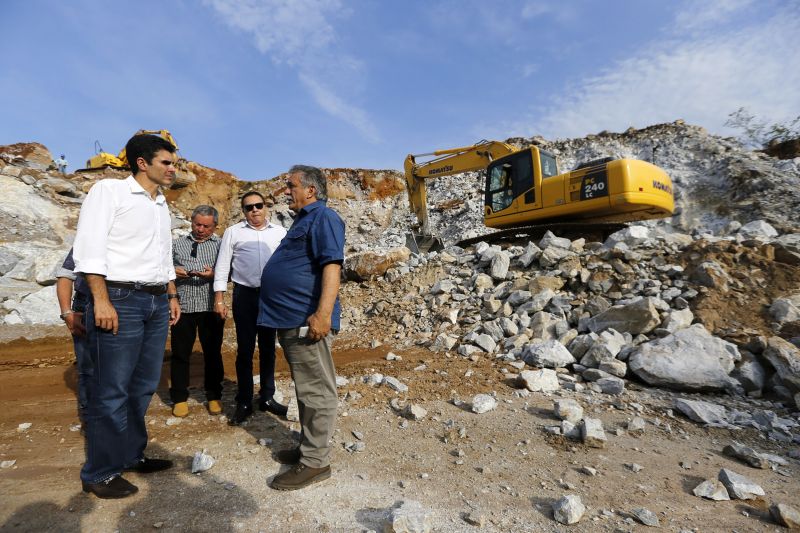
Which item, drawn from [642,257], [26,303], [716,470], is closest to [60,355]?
[26,303]

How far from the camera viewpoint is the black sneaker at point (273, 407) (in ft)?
10.8

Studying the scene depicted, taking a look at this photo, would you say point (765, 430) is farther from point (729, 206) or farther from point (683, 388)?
point (729, 206)

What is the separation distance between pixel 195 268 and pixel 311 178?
160cm

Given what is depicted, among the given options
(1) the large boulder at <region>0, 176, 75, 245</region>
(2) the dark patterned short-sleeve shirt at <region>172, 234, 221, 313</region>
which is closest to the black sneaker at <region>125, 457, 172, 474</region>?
(2) the dark patterned short-sleeve shirt at <region>172, 234, 221, 313</region>

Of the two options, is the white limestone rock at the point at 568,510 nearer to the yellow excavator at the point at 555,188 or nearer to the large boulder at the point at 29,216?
the yellow excavator at the point at 555,188

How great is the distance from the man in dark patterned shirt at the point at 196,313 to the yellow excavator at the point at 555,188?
7256 mm

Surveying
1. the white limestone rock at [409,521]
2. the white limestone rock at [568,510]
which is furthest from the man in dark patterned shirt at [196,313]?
the white limestone rock at [568,510]

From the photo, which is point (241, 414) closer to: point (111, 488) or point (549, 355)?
point (111, 488)

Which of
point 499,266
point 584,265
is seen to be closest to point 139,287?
point 499,266

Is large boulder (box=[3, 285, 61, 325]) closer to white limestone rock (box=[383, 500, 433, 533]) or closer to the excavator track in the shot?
white limestone rock (box=[383, 500, 433, 533])

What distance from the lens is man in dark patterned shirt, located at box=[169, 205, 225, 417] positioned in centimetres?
328

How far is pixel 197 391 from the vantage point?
4.03m

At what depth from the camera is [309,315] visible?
7.40 ft

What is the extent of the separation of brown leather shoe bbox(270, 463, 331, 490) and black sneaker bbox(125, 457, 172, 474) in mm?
761
